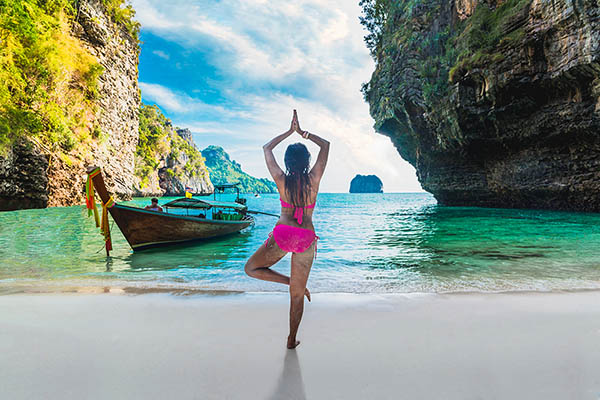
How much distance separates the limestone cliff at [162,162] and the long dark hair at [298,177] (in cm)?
5496

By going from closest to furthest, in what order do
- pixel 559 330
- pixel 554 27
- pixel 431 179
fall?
A: 1. pixel 559 330
2. pixel 554 27
3. pixel 431 179

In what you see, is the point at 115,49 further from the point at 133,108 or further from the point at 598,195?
the point at 598,195

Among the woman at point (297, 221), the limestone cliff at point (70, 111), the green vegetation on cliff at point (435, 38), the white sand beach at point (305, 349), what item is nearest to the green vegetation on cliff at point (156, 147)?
the limestone cliff at point (70, 111)

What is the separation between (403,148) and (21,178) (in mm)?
34046

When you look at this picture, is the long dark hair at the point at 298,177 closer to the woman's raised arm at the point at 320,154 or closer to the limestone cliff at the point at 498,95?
the woman's raised arm at the point at 320,154

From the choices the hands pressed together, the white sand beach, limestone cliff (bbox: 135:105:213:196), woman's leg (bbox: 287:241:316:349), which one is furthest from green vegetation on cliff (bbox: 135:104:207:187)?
woman's leg (bbox: 287:241:316:349)

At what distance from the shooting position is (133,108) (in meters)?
38.3

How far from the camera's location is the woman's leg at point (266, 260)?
236 cm

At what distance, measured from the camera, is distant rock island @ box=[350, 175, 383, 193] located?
172 m

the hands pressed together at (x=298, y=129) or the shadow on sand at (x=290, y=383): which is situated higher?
the hands pressed together at (x=298, y=129)

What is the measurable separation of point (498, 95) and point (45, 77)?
30.7 m

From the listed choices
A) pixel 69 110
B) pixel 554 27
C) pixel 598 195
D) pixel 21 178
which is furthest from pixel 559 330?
pixel 69 110

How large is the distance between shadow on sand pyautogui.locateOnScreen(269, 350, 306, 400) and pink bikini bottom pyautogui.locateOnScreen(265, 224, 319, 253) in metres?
0.82

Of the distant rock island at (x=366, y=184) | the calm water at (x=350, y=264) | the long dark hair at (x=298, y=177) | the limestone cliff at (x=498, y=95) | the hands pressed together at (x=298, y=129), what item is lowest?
the calm water at (x=350, y=264)
